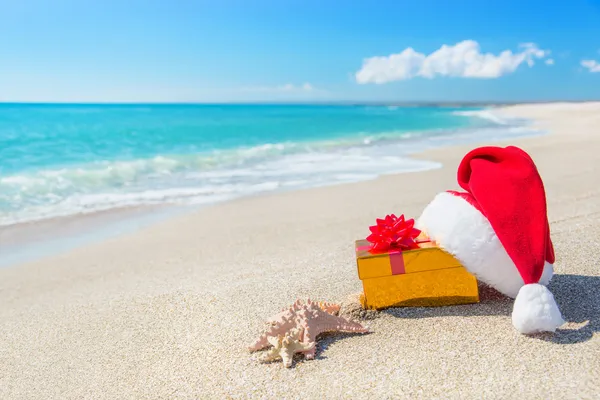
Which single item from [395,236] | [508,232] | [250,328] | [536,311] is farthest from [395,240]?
[250,328]

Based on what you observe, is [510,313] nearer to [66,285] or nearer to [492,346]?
[492,346]

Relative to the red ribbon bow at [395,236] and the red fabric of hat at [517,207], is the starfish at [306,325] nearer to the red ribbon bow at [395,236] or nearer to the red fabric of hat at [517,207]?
the red ribbon bow at [395,236]

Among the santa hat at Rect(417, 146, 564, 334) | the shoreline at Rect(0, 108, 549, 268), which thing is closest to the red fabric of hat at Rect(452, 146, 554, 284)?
the santa hat at Rect(417, 146, 564, 334)

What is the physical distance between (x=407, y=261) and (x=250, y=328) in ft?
3.67

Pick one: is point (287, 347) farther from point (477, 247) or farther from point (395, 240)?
point (477, 247)

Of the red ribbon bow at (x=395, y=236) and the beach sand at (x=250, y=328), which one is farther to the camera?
the red ribbon bow at (x=395, y=236)

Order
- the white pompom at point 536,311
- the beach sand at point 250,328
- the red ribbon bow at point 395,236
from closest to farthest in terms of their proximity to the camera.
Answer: the beach sand at point 250,328
the white pompom at point 536,311
the red ribbon bow at point 395,236

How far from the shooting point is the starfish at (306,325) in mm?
3023

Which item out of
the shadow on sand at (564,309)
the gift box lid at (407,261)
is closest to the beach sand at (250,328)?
the shadow on sand at (564,309)

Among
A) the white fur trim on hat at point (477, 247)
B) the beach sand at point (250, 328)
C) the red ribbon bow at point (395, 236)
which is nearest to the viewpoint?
the beach sand at point (250, 328)

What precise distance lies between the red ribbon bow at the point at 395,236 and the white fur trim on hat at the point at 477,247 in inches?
6.4

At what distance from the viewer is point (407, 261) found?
125 inches

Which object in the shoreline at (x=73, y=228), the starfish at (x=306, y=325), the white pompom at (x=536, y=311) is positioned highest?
the white pompom at (x=536, y=311)

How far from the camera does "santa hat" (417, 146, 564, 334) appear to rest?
2.90 m
